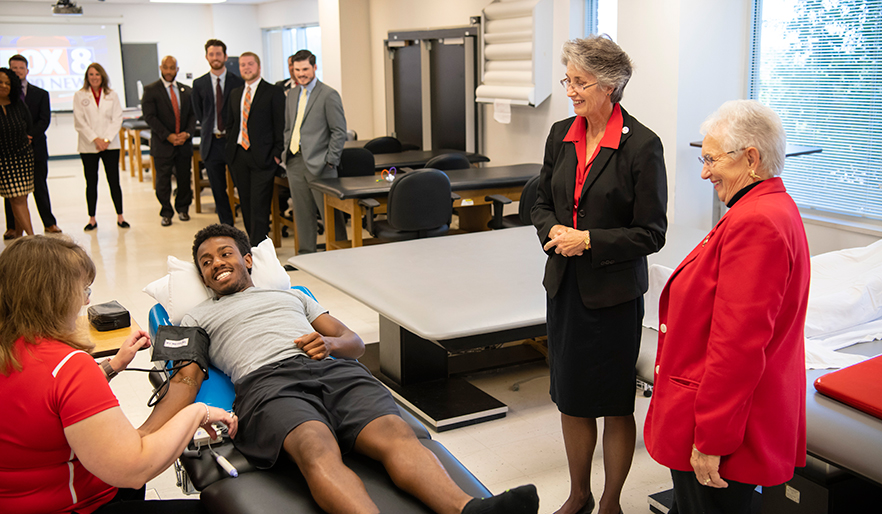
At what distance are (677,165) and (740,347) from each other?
3774 millimetres

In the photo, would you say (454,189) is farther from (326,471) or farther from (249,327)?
(326,471)

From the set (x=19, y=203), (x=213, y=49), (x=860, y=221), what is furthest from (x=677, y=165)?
(x=19, y=203)

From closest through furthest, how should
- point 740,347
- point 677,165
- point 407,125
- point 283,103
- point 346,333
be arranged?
point 740,347 → point 346,333 → point 677,165 → point 283,103 → point 407,125

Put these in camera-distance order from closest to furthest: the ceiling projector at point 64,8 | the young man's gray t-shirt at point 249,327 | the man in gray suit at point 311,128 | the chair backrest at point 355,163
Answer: the young man's gray t-shirt at point 249,327 → the man in gray suit at point 311,128 → the chair backrest at point 355,163 → the ceiling projector at point 64,8

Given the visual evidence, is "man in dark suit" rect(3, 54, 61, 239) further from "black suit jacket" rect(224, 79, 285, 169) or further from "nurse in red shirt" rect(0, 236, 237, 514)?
"nurse in red shirt" rect(0, 236, 237, 514)

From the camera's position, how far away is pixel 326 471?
73.8 inches

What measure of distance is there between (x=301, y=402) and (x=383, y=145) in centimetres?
546

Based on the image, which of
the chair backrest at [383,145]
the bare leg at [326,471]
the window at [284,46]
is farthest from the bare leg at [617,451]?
the window at [284,46]

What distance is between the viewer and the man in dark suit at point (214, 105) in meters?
A: 6.48

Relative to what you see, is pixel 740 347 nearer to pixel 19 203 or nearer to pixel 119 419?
pixel 119 419

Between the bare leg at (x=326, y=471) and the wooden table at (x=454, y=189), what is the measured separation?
3059 mm

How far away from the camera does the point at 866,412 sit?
77.7 inches

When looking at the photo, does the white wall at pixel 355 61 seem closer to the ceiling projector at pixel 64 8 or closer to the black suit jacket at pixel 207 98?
the black suit jacket at pixel 207 98

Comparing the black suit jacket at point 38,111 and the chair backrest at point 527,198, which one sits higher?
the black suit jacket at point 38,111
